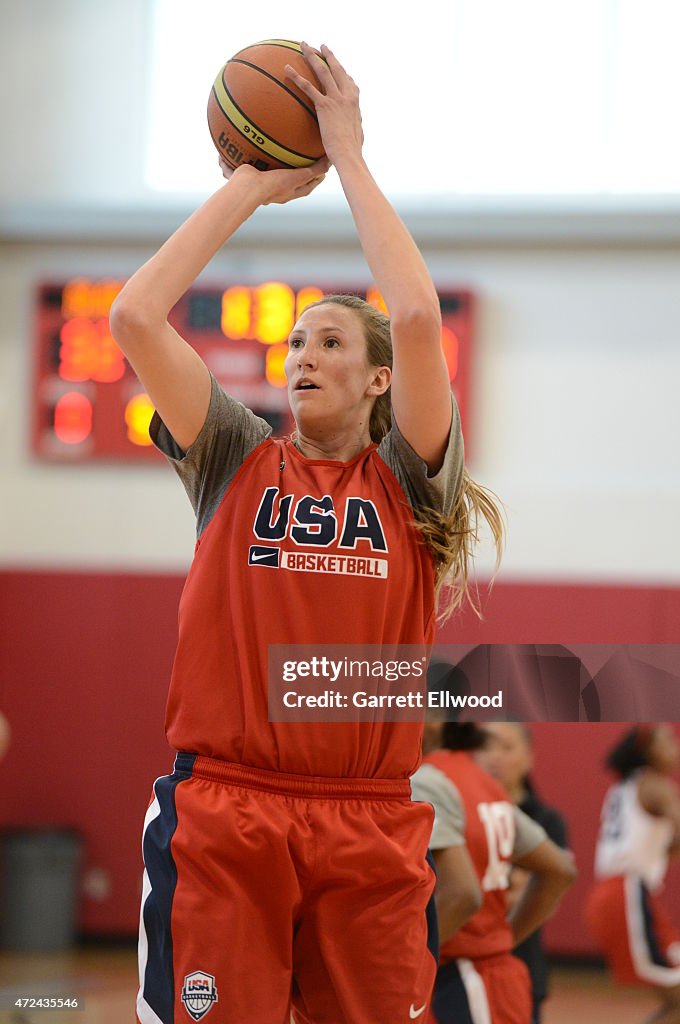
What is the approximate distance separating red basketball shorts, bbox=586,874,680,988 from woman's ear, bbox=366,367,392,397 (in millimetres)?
3101

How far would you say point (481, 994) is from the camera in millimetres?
3203

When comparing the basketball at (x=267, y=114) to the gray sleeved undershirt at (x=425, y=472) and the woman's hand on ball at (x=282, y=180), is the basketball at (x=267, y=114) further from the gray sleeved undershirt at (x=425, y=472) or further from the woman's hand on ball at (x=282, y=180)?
the gray sleeved undershirt at (x=425, y=472)

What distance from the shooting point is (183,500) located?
22.4ft

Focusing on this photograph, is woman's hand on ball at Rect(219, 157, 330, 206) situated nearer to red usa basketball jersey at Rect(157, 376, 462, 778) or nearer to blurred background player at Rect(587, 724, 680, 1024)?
red usa basketball jersey at Rect(157, 376, 462, 778)

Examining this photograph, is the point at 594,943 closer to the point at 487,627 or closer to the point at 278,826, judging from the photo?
the point at 487,627

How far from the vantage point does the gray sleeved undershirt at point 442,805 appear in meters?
3.02

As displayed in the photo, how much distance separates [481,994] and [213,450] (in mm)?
1788

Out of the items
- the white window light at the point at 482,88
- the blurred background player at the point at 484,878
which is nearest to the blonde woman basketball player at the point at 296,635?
the blurred background player at the point at 484,878

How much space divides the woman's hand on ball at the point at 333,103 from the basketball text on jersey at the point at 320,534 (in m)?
0.63

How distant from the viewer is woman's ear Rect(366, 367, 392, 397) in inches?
93.1

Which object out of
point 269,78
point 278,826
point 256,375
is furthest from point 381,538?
point 256,375

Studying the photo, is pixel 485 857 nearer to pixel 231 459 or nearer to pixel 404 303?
pixel 231 459

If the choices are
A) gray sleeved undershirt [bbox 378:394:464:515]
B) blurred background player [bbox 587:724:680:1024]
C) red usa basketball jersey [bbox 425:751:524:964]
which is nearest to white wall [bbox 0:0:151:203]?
blurred background player [bbox 587:724:680:1024]

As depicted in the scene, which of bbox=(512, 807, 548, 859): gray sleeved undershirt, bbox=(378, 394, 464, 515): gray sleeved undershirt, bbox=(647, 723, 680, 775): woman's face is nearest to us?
bbox=(378, 394, 464, 515): gray sleeved undershirt
